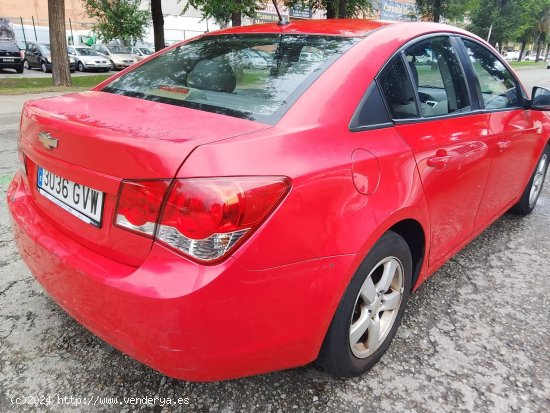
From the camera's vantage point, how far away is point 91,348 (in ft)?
7.11

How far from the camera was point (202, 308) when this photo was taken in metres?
1.39

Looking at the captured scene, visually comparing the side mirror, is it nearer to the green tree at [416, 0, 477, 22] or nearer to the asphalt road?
the asphalt road

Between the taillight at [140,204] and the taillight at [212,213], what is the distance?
0.13ft

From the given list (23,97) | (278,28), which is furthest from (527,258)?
(23,97)

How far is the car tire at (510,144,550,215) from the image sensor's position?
3.93 meters

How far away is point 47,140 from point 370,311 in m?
1.50

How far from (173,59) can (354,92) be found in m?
1.17

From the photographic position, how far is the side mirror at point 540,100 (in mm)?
3287

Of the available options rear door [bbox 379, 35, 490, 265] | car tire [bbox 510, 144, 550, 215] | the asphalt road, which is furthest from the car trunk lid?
car tire [bbox 510, 144, 550, 215]

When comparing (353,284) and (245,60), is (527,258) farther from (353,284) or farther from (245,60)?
Result: (245,60)

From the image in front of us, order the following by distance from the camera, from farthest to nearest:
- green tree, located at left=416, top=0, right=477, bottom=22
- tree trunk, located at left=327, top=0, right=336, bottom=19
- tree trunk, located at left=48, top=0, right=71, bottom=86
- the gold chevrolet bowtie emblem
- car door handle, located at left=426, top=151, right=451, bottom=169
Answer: green tree, located at left=416, top=0, right=477, bottom=22 → tree trunk, located at left=327, top=0, right=336, bottom=19 → tree trunk, located at left=48, top=0, right=71, bottom=86 → car door handle, located at left=426, top=151, right=451, bottom=169 → the gold chevrolet bowtie emblem

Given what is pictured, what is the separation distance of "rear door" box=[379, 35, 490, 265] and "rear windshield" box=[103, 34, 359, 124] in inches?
14.1

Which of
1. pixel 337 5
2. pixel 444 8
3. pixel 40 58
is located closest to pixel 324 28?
pixel 337 5

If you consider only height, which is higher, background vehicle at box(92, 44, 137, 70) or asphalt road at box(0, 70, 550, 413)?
background vehicle at box(92, 44, 137, 70)
